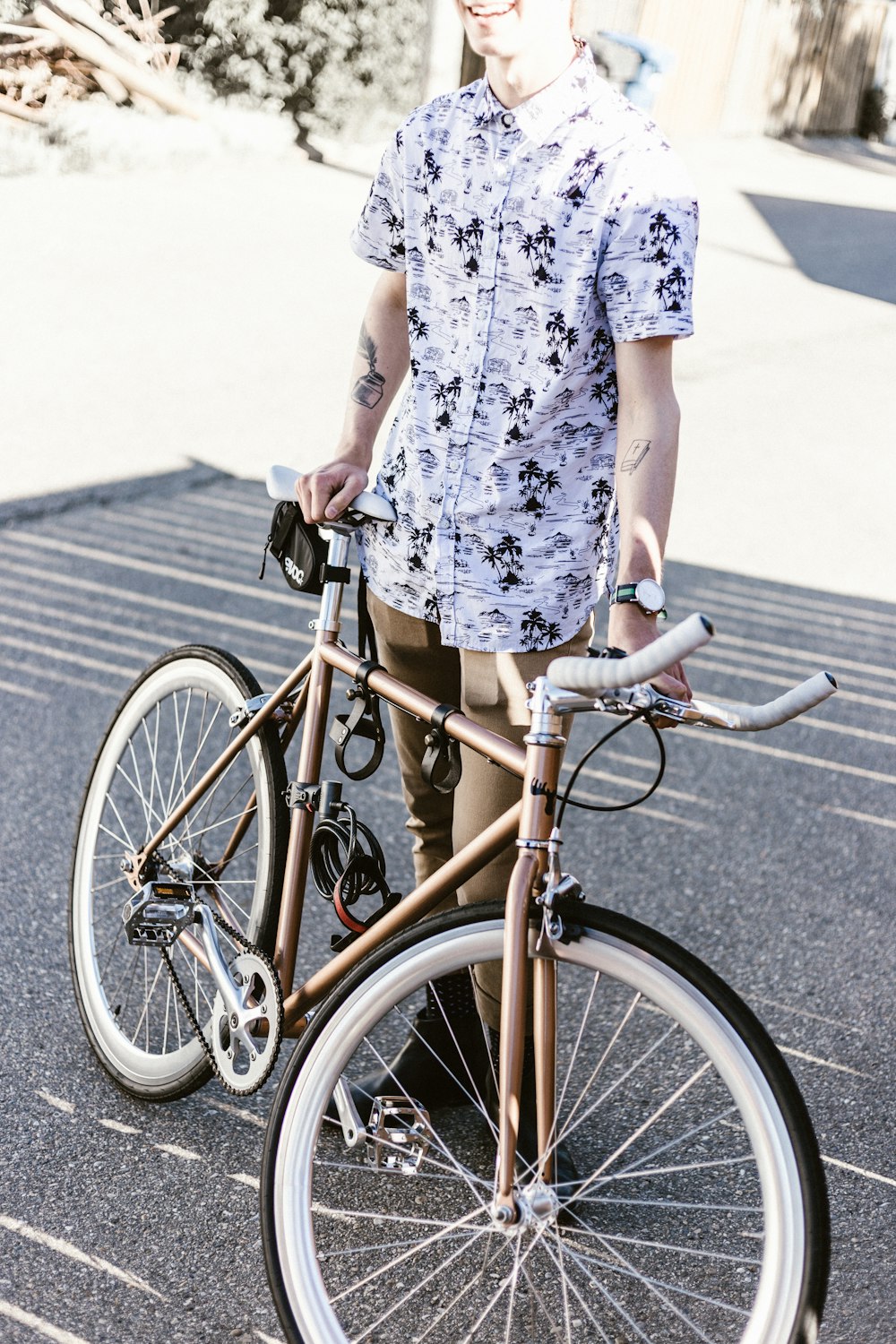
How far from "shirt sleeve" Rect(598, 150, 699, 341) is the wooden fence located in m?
19.7

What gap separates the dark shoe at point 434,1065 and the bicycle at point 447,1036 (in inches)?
0.6

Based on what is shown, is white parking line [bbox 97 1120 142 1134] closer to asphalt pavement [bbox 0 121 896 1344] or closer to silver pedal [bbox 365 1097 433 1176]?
asphalt pavement [bbox 0 121 896 1344]

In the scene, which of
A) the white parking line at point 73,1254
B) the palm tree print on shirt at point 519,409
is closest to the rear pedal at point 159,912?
the white parking line at point 73,1254

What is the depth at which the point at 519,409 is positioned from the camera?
1.97m

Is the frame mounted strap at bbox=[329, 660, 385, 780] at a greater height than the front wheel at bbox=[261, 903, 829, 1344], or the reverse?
the frame mounted strap at bbox=[329, 660, 385, 780]

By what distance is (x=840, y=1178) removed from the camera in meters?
2.50

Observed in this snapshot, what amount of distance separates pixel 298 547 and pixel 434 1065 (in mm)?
1026

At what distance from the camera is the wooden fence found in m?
20.6

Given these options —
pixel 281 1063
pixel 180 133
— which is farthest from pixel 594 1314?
pixel 180 133

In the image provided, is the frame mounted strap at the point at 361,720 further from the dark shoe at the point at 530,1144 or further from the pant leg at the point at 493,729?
the dark shoe at the point at 530,1144

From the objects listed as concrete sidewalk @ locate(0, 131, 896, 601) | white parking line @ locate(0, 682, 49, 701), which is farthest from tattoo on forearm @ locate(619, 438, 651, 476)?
concrete sidewalk @ locate(0, 131, 896, 601)

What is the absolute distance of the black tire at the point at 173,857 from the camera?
91.4 inches

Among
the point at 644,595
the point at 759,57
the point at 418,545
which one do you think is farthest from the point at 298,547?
the point at 759,57

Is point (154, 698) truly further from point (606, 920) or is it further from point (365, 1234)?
point (606, 920)
